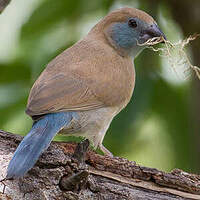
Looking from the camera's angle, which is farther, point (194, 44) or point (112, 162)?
point (194, 44)

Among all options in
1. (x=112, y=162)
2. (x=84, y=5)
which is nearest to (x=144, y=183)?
(x=112, y=162)

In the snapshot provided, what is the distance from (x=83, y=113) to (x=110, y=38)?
1391 mm

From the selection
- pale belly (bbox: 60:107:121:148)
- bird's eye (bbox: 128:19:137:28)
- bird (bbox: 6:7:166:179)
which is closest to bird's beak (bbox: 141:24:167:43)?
bird (bbox: 6:7:166:179)

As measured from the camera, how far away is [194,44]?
528 centimetres

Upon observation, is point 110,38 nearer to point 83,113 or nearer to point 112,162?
point 83,113

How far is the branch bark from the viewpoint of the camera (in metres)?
3.72

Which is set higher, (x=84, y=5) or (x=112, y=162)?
(x=84, y=5)

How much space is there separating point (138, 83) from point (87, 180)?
63.7 inches

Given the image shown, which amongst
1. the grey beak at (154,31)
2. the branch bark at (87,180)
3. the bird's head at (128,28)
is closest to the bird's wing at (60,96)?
the branch bark at (87,180)

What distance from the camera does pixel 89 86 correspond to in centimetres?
479

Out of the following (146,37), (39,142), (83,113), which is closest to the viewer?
(39,142)

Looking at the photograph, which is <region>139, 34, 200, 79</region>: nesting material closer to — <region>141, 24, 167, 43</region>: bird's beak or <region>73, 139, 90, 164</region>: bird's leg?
<region>141, 24, 167, 43</region>: bird's beak

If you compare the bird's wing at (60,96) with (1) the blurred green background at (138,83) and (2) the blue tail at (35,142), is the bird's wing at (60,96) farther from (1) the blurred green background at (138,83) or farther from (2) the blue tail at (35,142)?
(1) the blurred green background at (138,83)

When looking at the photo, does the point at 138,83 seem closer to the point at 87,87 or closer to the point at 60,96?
the point at 87,87
